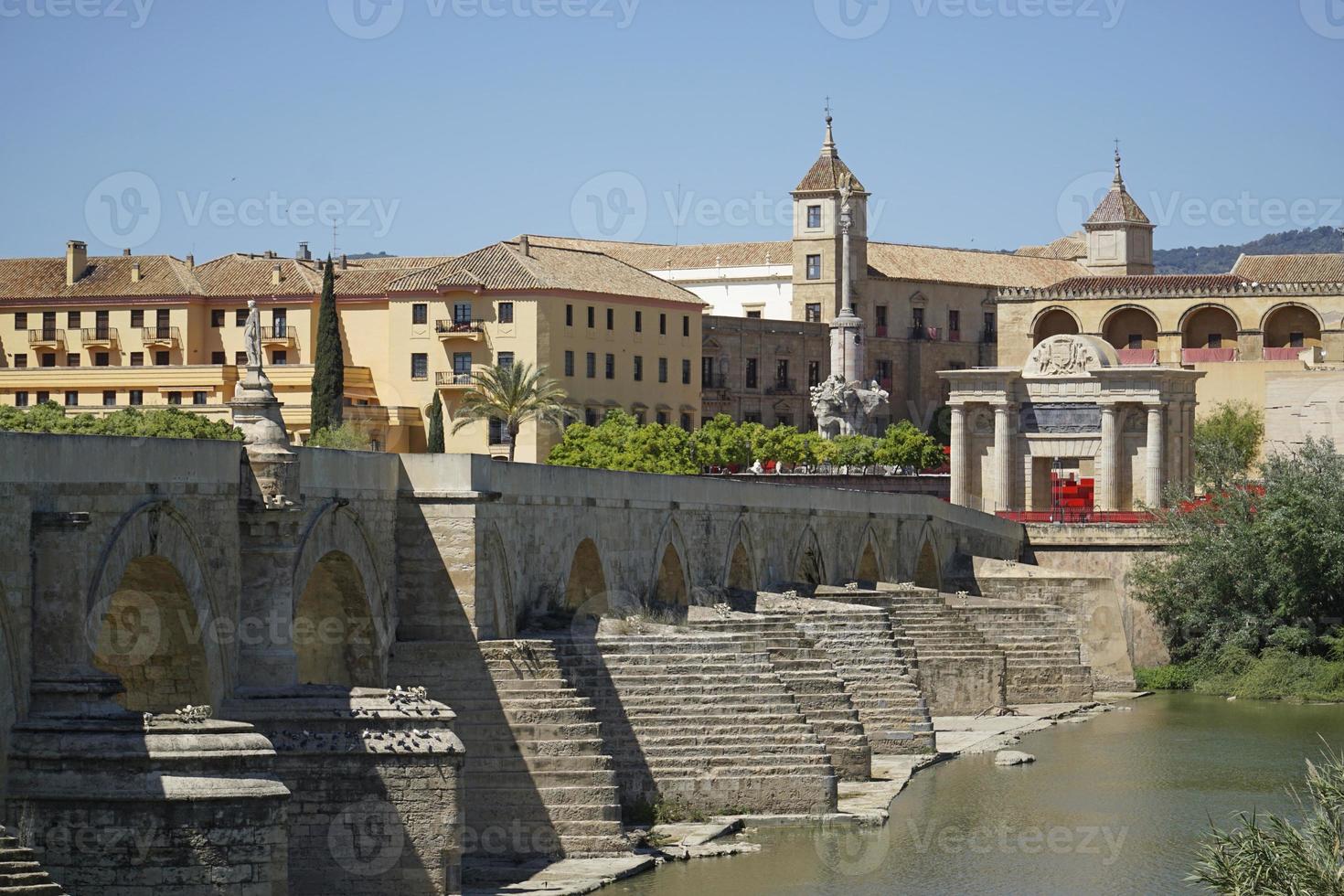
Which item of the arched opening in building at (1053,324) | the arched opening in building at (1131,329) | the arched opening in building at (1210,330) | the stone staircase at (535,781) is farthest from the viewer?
the arched opening in building at (1053,324)

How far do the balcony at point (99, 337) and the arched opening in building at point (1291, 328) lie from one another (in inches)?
1981

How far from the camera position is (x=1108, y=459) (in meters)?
72.6

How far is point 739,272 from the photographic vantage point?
4833 inches

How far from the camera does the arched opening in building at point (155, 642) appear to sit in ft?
80.3

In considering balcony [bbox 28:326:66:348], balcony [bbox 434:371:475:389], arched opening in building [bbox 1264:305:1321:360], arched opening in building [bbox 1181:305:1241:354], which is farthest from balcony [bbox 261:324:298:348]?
arched opening in building [bbox 1264:305:1321:360]

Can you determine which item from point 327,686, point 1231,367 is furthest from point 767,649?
point 1231,367

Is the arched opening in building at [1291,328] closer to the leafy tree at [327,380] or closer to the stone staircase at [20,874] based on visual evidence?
the leafy tree at [327,380]

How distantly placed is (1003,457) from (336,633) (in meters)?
46.9

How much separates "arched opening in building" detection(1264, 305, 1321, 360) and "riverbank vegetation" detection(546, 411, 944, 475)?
67.5 ft

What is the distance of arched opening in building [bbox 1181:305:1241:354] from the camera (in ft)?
350

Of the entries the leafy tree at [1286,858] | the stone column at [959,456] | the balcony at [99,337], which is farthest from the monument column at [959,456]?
the leafy tree at [1286,858]

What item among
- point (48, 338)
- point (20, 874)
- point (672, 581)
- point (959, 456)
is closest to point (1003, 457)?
point (959, 456)

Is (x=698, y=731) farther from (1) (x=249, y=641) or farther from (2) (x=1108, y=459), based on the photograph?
(2) (x=1108, y=459)

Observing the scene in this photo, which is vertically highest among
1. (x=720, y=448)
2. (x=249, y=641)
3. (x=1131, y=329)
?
(x=1131, y=329)
